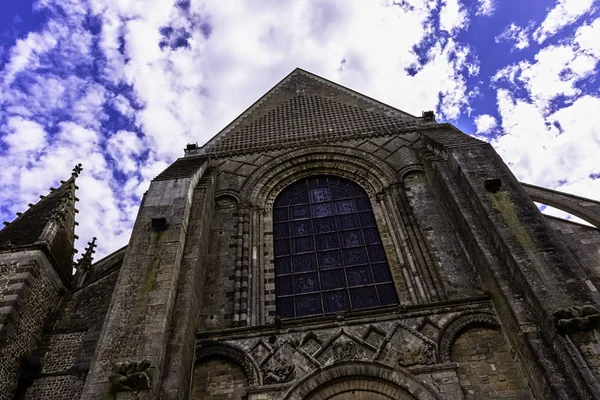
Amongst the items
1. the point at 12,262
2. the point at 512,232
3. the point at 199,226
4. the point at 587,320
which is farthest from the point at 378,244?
the point at 12,262

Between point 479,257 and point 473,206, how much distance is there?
101 centimetres

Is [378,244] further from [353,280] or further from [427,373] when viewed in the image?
[427,373]

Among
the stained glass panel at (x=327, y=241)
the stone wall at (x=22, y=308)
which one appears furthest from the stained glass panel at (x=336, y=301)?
the stone wall at (x=22, y=308)

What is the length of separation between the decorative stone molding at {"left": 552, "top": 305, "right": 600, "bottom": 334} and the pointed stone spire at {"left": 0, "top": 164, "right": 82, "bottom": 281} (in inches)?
321

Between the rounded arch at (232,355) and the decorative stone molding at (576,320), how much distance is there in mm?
3885

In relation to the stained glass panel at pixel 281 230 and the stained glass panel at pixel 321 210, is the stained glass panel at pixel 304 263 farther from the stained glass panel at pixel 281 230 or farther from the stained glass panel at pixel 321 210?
the stained glass panel at pixel 321 210

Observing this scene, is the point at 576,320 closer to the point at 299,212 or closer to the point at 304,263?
the point at 304,263

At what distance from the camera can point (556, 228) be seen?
817 cm

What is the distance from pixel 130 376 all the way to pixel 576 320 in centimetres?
529

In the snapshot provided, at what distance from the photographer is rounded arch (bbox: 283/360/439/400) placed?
5.92 metres

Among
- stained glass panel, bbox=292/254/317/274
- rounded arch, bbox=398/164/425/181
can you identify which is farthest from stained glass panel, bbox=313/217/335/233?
rounded arch, bbox=398/164/425/181

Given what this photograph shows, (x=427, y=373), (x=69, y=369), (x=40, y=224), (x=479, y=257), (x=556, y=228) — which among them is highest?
(x=40, y=224)

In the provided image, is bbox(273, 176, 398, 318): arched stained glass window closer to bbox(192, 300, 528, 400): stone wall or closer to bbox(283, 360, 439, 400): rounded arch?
bbox(192, 300, 528, 400): stone wall

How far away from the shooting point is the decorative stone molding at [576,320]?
5316mm
